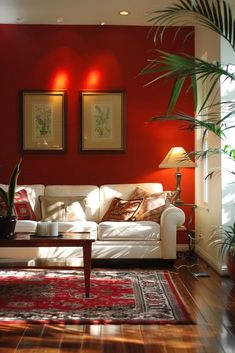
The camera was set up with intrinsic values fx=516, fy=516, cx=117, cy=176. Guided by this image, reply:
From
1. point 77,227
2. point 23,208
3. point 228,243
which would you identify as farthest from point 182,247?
point 23,208

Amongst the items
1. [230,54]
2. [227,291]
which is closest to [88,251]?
[227,291]

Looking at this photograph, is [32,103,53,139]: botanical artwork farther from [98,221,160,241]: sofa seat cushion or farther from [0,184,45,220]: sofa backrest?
[98,221,160,241]: sofa seat cushion

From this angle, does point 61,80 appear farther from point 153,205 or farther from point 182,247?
point 182,247

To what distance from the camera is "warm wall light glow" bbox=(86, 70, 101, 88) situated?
670 centimetres

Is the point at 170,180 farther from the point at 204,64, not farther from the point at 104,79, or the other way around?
the point at 204,64

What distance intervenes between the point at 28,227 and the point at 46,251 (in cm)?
33

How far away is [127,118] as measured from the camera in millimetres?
6758

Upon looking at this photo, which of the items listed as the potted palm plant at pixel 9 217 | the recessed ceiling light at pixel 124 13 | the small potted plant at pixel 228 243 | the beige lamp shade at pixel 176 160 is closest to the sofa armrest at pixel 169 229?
the small potted plant at pixel 228 243

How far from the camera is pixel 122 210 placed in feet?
19.6

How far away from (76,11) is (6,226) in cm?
294

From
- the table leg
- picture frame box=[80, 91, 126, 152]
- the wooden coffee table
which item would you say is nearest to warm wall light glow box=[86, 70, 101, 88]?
picture frame box=[80, 91, 126, 152]

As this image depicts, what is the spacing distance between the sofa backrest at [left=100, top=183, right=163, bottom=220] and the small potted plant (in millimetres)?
1180

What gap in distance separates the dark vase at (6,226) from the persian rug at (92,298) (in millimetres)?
492

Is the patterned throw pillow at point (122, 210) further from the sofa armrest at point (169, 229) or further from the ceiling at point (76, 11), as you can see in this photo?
the ceiling at point (76, 11)
